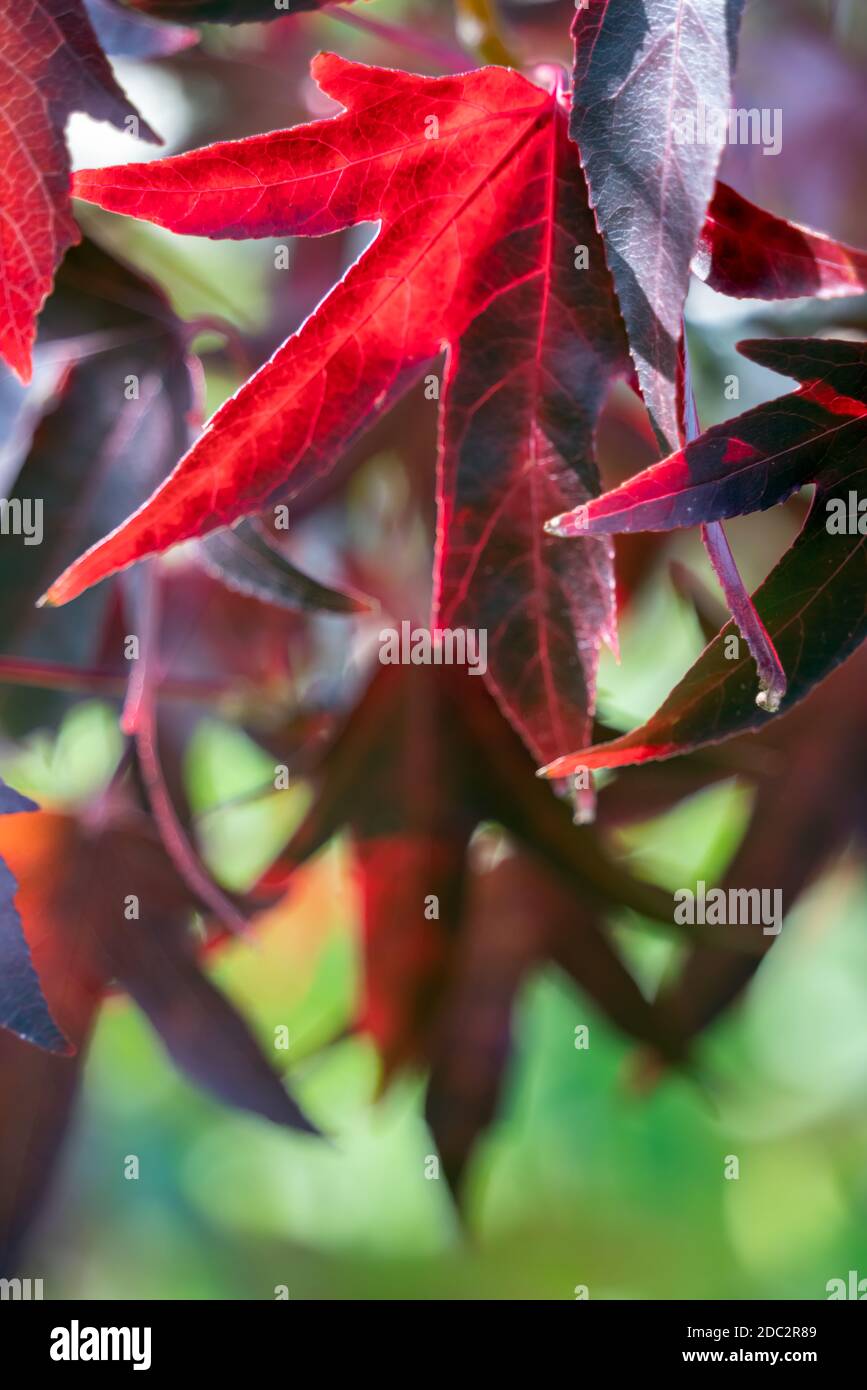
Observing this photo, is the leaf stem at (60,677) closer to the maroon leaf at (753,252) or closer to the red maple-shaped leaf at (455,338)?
the red maple-shaped leaf at (455,338)

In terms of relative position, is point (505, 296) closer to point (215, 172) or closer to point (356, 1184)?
point (215, 172)

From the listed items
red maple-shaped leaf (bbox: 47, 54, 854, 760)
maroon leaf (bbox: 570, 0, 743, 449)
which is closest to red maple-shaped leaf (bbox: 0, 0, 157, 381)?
red maple-shaped leaf (bbox: 47, 54, 854, 760)

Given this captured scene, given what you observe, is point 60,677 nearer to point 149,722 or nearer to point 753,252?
point 149,722

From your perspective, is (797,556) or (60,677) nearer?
(797,556)

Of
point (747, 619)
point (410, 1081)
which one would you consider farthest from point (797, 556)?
point (410, 1081)

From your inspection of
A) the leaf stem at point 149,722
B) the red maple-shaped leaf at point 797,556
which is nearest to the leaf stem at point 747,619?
the red maple-shaped leaf at point 797,556

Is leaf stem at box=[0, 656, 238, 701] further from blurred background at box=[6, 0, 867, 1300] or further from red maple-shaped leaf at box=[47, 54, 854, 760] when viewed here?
red maple-shaped leaf at box=[47, 54, 854, 760]
